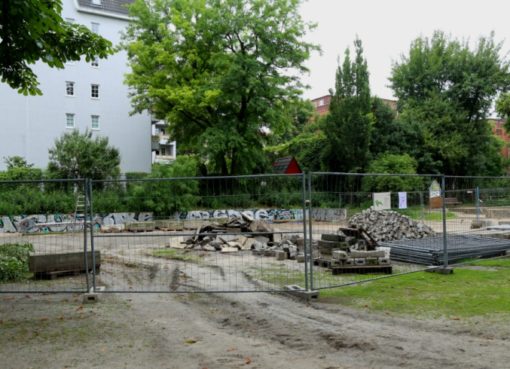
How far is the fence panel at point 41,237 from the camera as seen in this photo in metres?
10.4

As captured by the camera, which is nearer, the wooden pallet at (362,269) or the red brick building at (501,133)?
the wooden pallet at (362,269)

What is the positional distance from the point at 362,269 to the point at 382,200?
5.34ft

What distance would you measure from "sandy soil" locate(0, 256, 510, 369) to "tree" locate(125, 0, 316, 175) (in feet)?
85.2

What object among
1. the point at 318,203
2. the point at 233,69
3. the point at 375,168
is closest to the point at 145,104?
the point at 233,69

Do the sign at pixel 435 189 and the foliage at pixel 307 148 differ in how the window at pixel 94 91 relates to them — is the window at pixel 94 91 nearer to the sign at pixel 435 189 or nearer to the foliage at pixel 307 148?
the foliage at pixel 307 148

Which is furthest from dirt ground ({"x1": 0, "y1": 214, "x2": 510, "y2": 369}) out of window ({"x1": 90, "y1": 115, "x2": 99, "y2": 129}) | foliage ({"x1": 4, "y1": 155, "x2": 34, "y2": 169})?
window ({"x1": 90, "y1": 115, "x2": 99, "y2": 129})

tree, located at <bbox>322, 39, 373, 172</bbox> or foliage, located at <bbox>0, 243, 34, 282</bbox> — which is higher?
tree, located at <bbox>322, 39, 373, 172</bbox>

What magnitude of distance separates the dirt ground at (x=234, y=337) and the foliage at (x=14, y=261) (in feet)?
7.39

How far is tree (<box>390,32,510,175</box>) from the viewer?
44.2 meters

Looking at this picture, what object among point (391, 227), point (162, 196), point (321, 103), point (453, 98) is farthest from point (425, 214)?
point (321, 103)

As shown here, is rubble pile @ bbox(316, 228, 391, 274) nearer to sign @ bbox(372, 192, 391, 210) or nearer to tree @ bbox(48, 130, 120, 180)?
sign @ bbox(372, 192, 391, 210)

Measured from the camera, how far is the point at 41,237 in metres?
11.2

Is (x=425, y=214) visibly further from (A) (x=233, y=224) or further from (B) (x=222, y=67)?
(B) (x=222, y=67)

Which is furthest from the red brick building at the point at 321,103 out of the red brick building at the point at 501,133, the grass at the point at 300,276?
the grass at the point at 300,276
